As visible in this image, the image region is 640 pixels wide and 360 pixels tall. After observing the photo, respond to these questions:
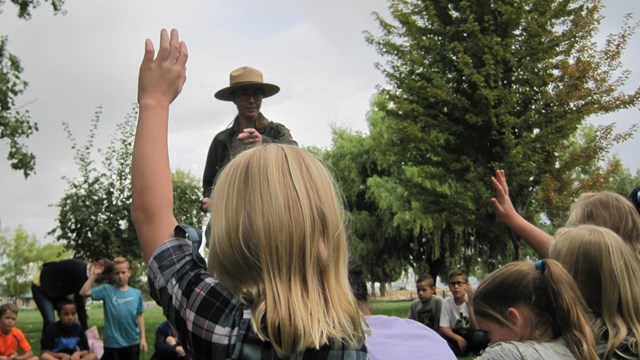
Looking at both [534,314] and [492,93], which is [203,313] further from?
[492,93]

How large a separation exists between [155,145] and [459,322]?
865 cm

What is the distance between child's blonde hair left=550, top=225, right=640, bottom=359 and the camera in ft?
9.04

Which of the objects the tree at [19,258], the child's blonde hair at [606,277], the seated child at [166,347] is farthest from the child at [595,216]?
the tree at [19,258]

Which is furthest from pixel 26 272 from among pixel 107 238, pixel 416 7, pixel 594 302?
pixel 594 302

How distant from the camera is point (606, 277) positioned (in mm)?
2791

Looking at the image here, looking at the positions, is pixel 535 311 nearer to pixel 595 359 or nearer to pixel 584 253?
pixel 595 359

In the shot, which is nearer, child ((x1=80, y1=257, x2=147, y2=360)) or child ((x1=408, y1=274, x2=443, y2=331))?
child ((x1=80, y1=257, x2=147, y2=360))

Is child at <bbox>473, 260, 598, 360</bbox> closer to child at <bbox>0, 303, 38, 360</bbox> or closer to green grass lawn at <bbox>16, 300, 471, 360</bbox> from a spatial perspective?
green grass lawn at <bbox>16, 300, 471, 360</bbox>

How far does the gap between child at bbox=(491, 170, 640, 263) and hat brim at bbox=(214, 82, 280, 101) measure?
5.15 feet

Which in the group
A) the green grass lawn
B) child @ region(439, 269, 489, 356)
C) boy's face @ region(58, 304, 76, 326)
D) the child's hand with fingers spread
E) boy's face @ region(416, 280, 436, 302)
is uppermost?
the child's hand with fingers spread

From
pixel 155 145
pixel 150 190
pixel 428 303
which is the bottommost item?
pixel 428 303

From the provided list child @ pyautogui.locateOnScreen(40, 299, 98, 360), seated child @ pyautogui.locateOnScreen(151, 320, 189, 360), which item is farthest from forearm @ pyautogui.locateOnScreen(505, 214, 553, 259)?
child @ pyautogui.locateOnScreen(40, 299, 98, 360)

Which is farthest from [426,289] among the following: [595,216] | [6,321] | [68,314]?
[595,216]

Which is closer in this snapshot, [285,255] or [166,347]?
[285,255]
